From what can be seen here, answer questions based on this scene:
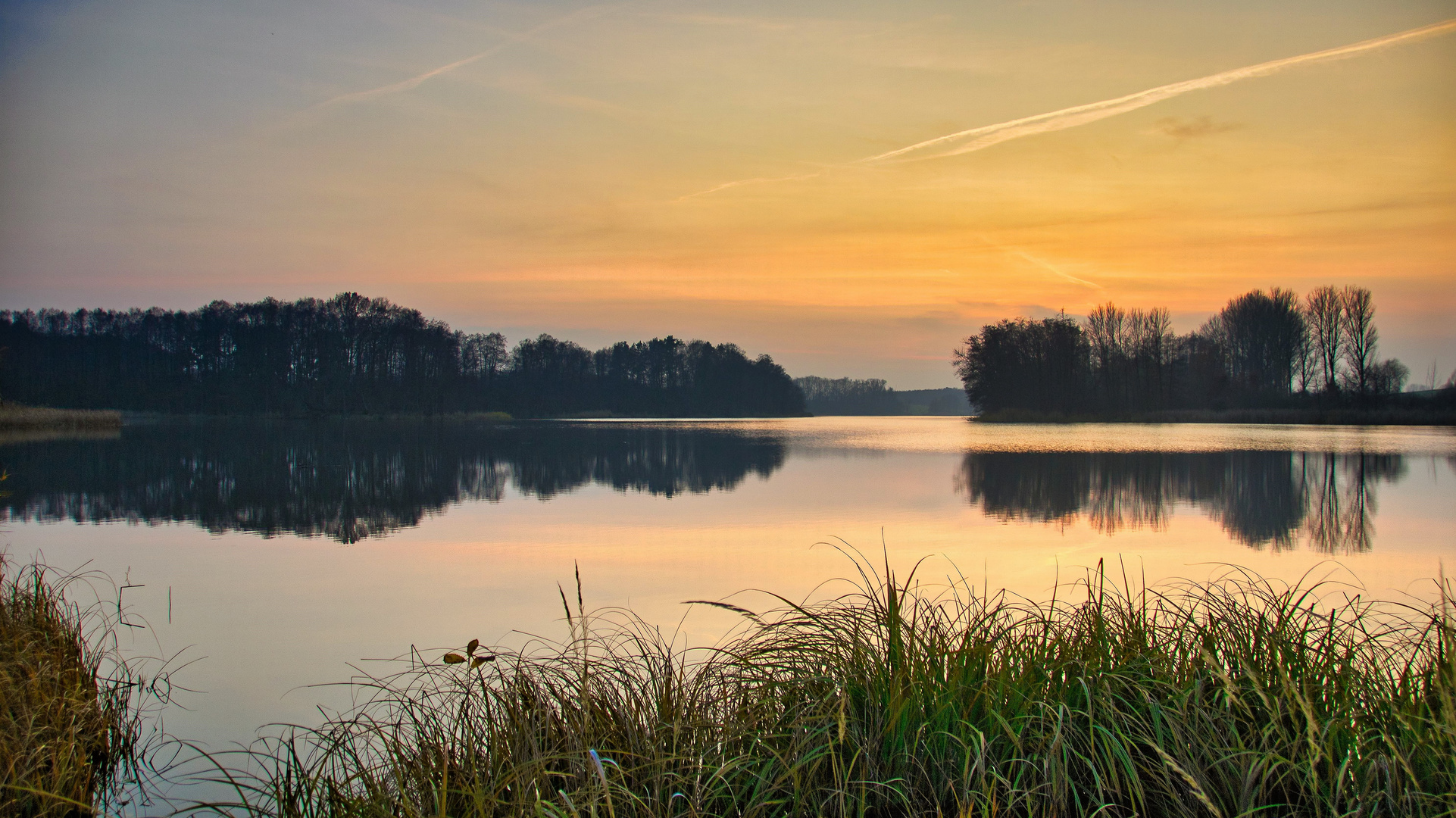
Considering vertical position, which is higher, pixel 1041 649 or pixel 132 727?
pixel 1041 649

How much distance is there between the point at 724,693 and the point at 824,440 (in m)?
35.9

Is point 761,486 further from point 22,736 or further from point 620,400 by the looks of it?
point 620,400

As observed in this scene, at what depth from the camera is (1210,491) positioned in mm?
15195

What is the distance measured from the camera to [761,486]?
1694 centimetres

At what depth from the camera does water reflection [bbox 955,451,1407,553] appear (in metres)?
11.1

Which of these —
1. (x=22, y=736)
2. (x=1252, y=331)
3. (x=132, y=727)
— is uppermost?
(x=1252, y=331)

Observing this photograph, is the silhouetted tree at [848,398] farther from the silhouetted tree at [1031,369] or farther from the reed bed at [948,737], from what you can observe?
the reed bed at [948,737]

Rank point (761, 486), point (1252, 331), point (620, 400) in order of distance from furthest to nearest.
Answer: point (620, 400) < point (1252, 331) < point (761, 486)

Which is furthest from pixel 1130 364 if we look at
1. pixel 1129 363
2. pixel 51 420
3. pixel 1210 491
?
pixel 51 420

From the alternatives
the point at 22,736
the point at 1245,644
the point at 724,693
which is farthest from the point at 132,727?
the point at 1245,644

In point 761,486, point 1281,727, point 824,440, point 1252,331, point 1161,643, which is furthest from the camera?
point 1252,331

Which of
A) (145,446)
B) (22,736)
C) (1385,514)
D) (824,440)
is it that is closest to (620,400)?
(824,440)

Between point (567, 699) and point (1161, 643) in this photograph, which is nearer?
point (567, 699)

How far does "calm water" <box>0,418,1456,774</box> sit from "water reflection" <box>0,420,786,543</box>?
0.12 m
